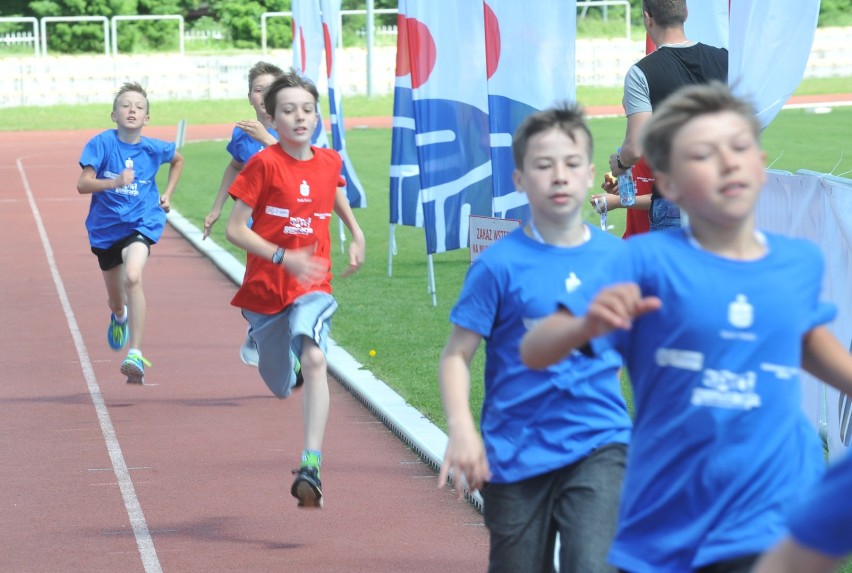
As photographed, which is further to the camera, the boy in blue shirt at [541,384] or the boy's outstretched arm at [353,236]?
the boy's outstretched arm at [353,236]

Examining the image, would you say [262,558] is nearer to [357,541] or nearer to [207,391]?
[357,541]

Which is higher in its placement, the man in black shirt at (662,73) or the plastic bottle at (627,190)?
the man in black shirt at (662,73)

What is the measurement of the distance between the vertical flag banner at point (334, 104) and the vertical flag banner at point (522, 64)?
6.31m

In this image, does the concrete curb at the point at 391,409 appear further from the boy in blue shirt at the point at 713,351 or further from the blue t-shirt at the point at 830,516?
the blue t-shirt at the point at 830,516

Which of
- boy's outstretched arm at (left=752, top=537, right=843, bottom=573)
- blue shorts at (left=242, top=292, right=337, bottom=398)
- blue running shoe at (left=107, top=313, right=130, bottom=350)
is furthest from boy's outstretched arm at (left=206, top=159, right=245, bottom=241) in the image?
boy's outstretched arm at (left=752, top=537, right=843, bottom=573)

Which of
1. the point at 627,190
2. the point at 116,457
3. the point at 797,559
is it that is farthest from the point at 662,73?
the point at 797,559

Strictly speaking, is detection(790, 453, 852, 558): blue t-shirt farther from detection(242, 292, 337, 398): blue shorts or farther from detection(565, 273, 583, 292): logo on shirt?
detection(242, 292, 337, 398): blue shorts

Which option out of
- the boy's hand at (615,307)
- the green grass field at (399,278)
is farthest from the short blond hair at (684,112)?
the green grass field at (399,278)

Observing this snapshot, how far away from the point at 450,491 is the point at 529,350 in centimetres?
406

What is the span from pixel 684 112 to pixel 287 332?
4.42m

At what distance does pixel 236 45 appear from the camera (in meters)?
59.6

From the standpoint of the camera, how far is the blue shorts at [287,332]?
261 inches

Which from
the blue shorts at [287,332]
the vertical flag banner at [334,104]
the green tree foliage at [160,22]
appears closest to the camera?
the blue shorts at [287,332]

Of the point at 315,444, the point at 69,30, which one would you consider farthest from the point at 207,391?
the point at 69,30
